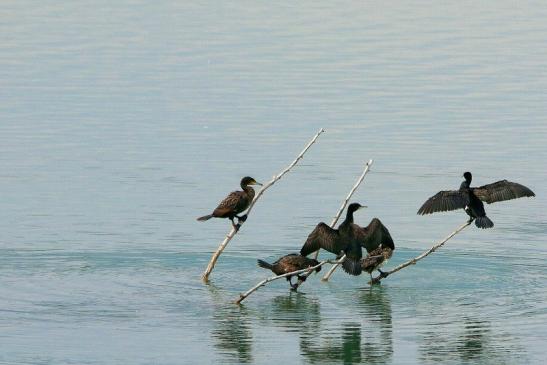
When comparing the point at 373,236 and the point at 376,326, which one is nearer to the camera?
the point at 376,326

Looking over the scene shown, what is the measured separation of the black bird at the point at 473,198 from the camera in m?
17.7

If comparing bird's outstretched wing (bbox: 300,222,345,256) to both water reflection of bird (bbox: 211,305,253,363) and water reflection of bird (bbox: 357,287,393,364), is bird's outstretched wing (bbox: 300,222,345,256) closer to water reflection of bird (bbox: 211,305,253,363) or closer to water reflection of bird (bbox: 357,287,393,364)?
water reflection of bird (bbox: 357,287,393,364)

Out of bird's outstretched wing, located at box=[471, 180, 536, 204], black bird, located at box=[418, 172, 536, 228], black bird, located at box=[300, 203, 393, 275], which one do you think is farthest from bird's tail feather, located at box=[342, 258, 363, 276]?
bird's outstretched wing, located at box=[471, 180, 536, 204]

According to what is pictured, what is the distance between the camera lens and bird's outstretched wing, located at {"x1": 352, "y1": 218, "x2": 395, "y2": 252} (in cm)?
1709

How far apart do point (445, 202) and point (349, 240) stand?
140 cm

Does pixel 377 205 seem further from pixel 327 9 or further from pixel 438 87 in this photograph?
pixel 327 9

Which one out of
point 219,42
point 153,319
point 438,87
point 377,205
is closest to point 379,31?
point 219,42

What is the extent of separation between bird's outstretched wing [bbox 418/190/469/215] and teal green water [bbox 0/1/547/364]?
0.79m

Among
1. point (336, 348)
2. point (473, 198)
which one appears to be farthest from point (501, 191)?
point (336, 348)

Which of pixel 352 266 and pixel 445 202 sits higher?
pixel 445 202

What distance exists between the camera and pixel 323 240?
656 inches

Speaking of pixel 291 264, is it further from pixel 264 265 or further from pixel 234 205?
pixel 234 205

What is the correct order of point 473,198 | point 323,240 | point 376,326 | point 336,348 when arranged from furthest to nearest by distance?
point 473,198 < point 323,240 < point 376,326 < point 336,348

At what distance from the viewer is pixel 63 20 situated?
39.4 m
